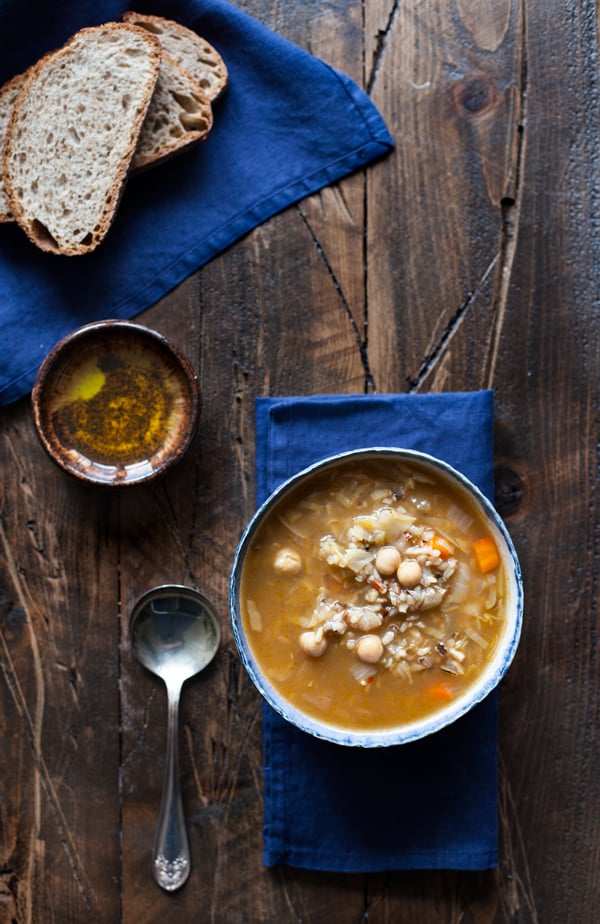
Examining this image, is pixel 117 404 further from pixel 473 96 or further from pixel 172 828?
pixel 473 96

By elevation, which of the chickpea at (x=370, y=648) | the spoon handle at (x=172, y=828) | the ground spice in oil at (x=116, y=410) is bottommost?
the spoon handle at (x=172, y=828)

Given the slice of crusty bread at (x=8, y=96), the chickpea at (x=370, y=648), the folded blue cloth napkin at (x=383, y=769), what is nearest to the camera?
the chickpea at (x=370, y=648)

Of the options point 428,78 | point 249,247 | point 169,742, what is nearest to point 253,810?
point 169,742

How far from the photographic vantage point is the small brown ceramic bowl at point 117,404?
7.08 feet

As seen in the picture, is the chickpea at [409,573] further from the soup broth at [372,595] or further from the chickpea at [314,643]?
the chickpea at [314,643]

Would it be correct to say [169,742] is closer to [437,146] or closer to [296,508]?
[296,508]

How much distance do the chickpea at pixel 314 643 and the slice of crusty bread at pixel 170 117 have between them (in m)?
1.17

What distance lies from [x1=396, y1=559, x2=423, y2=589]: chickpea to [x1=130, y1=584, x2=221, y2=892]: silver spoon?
0.52 metres

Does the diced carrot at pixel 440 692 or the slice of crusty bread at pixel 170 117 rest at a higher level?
the slice of crusty bread at pixel 170 117

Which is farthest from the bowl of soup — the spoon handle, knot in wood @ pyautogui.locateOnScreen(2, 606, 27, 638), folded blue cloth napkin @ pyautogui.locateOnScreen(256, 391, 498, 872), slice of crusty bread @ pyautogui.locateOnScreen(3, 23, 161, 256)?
slice of crusty bread @ pyautogui.locateOnScreen(3, 23, 161, 256)

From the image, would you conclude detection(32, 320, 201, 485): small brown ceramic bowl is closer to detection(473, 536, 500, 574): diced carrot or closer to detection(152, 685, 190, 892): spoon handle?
detection(152, 685, 190, 892): spoon handle

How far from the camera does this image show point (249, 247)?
2.24 metres

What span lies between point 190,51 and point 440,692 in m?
1.62

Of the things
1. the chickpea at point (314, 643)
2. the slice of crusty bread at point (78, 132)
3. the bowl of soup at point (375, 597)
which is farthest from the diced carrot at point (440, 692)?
the slice of crusty bread at point (78, 132)
